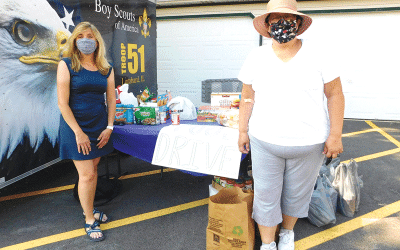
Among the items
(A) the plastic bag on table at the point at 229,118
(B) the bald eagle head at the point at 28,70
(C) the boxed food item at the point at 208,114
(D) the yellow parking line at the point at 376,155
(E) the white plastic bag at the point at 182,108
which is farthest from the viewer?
(D) the yellow parking line at the point at 376,155

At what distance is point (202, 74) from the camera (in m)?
7.90

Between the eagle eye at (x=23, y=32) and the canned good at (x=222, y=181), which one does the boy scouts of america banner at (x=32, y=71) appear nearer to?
the eagle eye at (x=23, y=32)

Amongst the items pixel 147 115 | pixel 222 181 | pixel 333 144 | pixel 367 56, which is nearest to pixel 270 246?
pixel 222 181

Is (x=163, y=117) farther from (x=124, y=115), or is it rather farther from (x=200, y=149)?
(x=200, y=149)

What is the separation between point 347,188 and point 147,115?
2224 mm

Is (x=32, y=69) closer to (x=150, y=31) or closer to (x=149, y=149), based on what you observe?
(x=149, y=149)

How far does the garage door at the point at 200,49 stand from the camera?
24.7 ft

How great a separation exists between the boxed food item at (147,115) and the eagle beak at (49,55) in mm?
1125

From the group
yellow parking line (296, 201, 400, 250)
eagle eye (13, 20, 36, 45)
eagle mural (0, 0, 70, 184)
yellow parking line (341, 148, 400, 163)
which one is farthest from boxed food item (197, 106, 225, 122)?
yellow parking line (341, 148, 400, 163)

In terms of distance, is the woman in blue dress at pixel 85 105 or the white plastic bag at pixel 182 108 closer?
the woman in blue dress at pixel 85 105

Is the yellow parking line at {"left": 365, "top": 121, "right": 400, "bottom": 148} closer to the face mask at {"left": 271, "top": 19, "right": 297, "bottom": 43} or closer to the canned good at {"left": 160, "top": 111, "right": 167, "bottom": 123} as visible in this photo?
the canned good at {"left": 160, "top": 111, "right": 167, "bottom": 123}

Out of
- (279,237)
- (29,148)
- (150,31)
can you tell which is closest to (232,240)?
(279,237)

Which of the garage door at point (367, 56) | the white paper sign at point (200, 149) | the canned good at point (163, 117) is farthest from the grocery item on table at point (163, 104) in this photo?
the garage door at point (367, 56)

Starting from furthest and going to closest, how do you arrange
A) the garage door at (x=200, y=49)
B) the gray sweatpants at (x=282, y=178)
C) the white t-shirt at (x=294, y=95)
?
1. the garage door at (x=200, y=49)
2. the gray sweatpants at (x=282, y=178)
3. the white t-shirt at (x=294, y=95)
